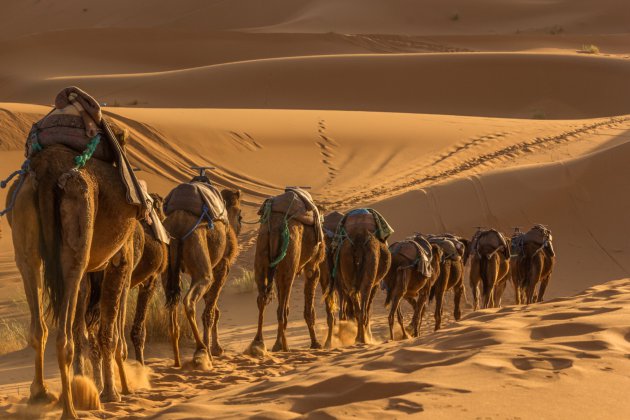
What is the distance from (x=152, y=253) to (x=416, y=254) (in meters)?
5.55

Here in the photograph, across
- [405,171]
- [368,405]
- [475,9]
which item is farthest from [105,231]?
[475,9]

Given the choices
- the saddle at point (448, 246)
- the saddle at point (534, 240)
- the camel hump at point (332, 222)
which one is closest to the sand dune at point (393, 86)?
the saddle at point (534, 240)

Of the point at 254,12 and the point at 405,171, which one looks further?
the point at 254,12

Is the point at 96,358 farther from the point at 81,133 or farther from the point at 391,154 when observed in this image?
the point at 391,154

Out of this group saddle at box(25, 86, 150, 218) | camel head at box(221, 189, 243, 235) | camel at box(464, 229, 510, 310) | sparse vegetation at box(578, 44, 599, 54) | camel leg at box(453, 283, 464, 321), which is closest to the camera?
saddle at box(25, 86, 150, 218)

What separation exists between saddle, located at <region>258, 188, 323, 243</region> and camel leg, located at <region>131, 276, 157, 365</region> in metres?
2.51

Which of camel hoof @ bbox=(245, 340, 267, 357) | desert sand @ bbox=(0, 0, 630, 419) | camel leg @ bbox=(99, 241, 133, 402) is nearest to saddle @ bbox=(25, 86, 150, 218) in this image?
camel leg @ bbox=(99, 241, 133, 402)

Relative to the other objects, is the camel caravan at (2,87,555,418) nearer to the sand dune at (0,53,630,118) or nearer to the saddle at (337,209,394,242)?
the saddle at (337,209,394,242)

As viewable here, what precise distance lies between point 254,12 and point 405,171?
207 feet

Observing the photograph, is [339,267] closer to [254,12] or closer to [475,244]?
[475,244]

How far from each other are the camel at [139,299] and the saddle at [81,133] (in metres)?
1.01

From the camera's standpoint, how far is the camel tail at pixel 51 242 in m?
7.39

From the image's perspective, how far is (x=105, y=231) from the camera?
8.08 metres

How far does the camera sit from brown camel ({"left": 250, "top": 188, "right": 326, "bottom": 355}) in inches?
504
